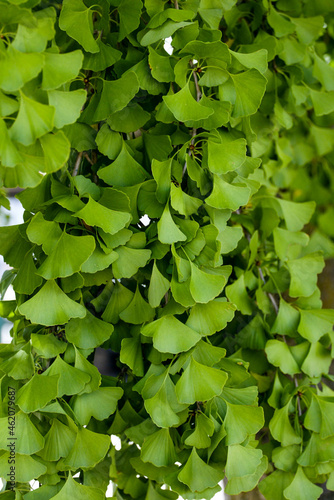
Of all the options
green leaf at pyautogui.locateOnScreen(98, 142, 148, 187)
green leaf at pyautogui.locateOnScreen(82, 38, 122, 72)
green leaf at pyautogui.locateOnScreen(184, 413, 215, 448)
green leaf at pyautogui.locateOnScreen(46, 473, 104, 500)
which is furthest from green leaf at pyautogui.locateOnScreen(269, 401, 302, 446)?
green leaf at pyautogui.locateOnScreen(82, 38, 122, 72)

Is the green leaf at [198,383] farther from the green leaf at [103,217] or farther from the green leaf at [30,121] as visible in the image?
the green leaf at [30,121]

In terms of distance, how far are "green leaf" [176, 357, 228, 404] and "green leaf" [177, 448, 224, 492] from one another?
0.07 metres

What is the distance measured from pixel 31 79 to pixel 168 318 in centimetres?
25

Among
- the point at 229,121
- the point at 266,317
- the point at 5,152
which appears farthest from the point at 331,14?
the point at 5,152

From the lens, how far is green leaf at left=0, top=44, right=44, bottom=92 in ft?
1.31

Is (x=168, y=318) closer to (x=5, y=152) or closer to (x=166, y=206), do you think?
(x=166, y=206)

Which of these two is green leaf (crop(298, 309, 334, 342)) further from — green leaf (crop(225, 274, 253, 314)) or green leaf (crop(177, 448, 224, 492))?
green leaf (crop(177, 448, 224, 492))

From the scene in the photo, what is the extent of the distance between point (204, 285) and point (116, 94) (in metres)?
0.20

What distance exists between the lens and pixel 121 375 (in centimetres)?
61

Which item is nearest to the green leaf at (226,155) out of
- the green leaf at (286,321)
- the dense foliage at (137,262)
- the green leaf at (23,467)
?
the dense foliage at (137,262)

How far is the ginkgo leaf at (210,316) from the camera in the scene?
52cm

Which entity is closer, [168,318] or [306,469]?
[168,318]

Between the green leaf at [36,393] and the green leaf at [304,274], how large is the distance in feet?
1.00

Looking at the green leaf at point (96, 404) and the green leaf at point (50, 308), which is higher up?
the green leaf at point (50, 308)
